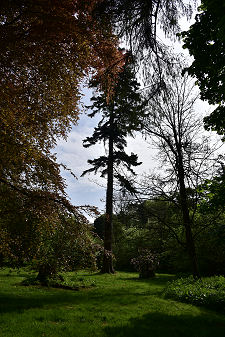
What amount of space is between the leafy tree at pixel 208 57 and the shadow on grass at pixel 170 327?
548cm

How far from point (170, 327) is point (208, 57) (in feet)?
22.3

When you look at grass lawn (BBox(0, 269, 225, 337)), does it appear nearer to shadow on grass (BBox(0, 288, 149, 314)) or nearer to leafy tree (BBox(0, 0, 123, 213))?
shadow on grass (BBox(0, 288, 149, 314))

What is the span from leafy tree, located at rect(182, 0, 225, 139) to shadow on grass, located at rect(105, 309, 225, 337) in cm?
548

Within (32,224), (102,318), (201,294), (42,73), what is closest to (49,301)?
(102,318)

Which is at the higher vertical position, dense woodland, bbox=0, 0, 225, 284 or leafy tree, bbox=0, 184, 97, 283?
dense woodland, bbox=0, 0, 225, 284

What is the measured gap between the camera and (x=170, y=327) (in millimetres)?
5082

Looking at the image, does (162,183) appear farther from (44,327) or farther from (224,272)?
(224,272)

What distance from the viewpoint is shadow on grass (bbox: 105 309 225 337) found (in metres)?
4.69

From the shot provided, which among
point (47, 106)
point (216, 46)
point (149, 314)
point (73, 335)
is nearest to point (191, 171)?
point (216, 46)

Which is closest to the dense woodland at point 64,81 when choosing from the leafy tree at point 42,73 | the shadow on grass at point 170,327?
the leafy tree at point 42,73

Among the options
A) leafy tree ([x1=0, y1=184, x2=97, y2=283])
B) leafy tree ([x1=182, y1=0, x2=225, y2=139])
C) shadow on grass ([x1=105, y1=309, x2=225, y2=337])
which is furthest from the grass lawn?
leafy tree ([x1=182, y1=0, x2=225, y2=139])

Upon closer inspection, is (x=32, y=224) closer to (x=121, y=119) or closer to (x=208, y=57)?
(x=121, y=119)

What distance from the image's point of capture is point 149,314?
604cm

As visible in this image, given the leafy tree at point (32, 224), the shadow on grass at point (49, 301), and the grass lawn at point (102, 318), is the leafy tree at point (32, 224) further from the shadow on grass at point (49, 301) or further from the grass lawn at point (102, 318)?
the shadow on grass at point (49, 301)
